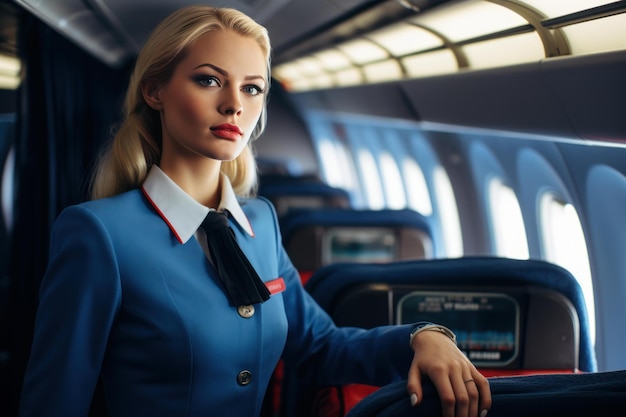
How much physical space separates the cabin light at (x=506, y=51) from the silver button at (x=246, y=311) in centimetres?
164

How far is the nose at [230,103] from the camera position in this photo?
1.70 meters

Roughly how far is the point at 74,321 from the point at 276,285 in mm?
537

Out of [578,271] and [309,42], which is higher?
[309,42]

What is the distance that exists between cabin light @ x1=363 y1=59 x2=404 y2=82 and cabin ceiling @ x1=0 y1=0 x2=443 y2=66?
48 cm

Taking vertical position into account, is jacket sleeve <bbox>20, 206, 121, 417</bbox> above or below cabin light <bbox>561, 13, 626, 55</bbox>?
below

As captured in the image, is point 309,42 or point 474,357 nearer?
point 474,357

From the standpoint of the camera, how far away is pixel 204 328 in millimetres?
1636

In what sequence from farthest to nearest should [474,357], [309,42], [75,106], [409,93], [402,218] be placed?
1. [75,106]
2. [309,42]
3. [409,93]
4. [402,218]
5. [474,357]

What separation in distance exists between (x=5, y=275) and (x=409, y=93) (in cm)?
370

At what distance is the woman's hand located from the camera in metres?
1.22

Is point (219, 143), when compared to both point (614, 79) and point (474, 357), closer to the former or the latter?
point (474, 357)

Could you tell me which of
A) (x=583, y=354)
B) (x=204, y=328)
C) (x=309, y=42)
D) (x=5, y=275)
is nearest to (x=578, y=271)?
Result: (x=583, y=354)

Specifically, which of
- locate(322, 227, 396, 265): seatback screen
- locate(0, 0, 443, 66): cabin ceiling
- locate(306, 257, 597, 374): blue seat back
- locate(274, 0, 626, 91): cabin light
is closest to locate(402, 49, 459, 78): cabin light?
locate(274, 0, 626, 91): cabin light

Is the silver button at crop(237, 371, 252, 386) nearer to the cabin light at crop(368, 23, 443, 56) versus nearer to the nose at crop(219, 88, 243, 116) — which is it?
the nose at crop(219, 88, 243, 116)
